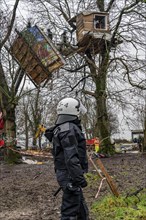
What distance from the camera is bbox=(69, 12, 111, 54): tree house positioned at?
1532cm

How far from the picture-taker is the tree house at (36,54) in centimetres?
1210

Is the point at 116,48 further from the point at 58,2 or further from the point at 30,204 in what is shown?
the point at 30,204

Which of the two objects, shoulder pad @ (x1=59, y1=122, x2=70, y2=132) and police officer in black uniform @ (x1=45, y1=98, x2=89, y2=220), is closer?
police officer in black uniform @ (x1=45, y1=98, x2=89, y2=220)

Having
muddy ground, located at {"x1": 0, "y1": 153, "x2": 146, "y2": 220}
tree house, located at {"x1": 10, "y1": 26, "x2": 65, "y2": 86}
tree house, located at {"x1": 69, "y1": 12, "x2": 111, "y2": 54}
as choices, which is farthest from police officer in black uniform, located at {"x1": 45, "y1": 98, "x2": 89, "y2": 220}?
tree house, located at {"x1": 69, "y1": 12, "x2": 111, "y2": 54}

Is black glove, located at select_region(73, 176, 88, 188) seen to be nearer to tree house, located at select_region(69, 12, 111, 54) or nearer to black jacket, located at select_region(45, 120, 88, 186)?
black jacket, located at select_region(45, 120, 88, 186)

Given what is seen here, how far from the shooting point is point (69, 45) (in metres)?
16.3

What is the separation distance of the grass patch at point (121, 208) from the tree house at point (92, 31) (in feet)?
34.1

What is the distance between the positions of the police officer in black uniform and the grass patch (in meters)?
0.78

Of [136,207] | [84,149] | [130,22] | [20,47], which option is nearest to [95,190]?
[136,207]

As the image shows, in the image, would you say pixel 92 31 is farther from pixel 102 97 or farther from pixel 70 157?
pixel 70 157

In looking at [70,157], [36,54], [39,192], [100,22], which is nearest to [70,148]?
[70,157]

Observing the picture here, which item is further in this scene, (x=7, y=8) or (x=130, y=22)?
(x=130, y=22)

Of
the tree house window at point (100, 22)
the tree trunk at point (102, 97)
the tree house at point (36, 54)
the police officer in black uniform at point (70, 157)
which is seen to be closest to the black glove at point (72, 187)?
the police officer in black uniform at point (70, 157)

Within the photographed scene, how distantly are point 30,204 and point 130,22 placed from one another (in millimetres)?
12468
